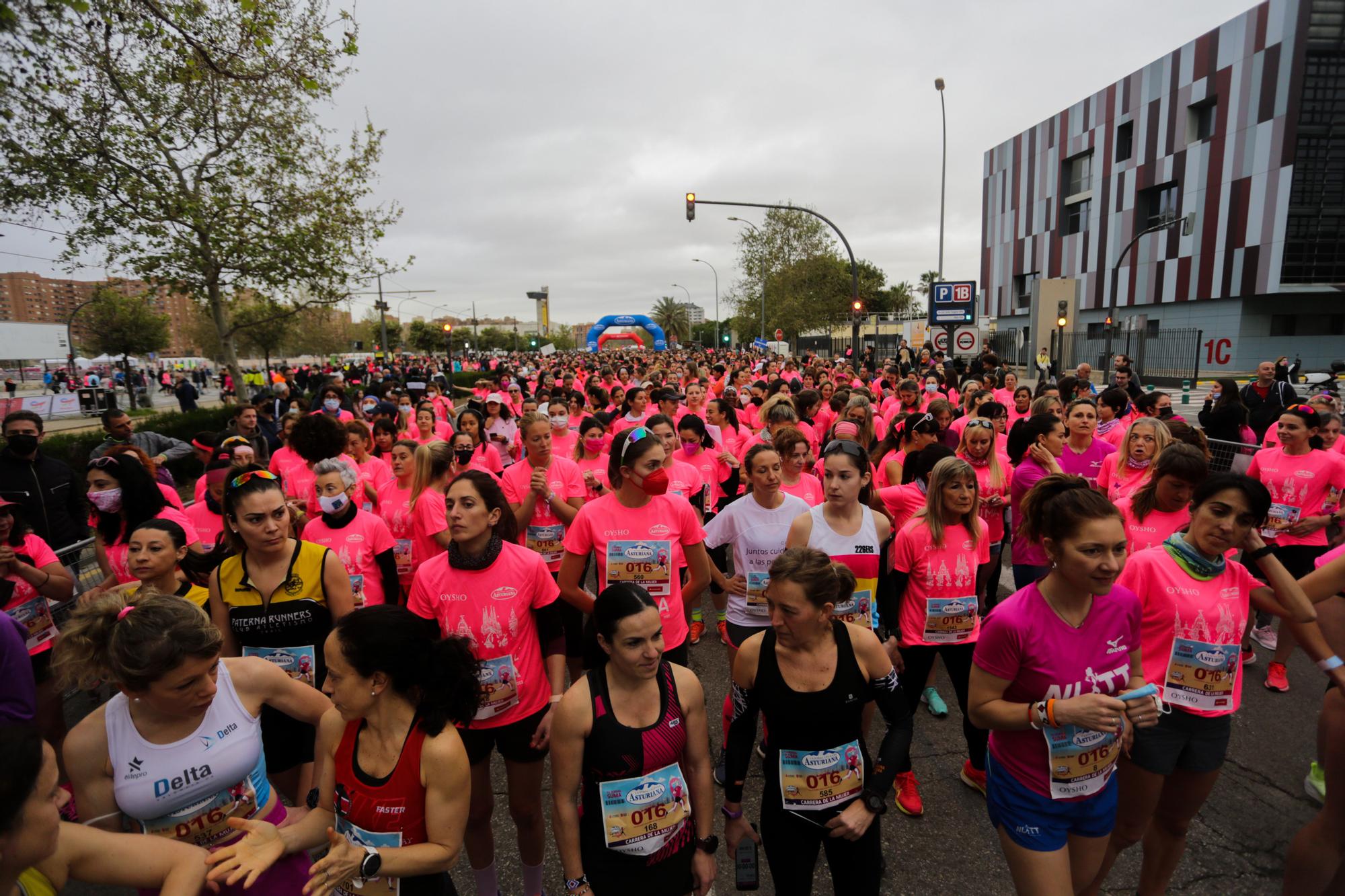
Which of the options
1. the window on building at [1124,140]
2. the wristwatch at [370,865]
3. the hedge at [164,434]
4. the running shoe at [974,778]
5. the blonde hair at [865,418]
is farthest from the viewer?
the window on building at [1124,140]

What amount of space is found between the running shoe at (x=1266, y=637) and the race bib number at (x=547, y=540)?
568 cm

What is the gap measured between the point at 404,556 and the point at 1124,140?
46656mm

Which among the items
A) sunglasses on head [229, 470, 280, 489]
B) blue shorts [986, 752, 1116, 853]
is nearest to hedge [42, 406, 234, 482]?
sunglasses on head [229, 470, 280, 489]

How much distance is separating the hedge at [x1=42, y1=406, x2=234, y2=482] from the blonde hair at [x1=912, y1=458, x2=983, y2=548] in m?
10.8

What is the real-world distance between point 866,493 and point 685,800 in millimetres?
2597

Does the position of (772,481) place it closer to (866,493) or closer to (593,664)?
(866,493)

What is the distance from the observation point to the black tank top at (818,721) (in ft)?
7.82

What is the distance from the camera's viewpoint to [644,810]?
2.24 meters

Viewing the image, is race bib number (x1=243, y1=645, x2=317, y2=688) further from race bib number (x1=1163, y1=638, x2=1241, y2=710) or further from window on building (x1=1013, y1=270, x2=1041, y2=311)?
window on building (x1=1013, y1=270, x2=1041, y2=311)

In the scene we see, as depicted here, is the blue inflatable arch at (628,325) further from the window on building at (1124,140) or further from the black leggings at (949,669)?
the black leggings at (949,669)

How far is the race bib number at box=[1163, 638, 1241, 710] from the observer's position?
2695 mm

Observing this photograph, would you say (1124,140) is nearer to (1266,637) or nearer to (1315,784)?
(1266,637)

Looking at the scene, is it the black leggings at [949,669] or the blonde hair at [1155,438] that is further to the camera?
the blonde hair at [1155,438]

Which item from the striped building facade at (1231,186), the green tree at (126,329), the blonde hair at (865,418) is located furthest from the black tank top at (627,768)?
the striped building facade at (1231,186)
